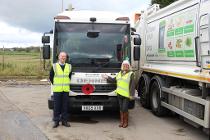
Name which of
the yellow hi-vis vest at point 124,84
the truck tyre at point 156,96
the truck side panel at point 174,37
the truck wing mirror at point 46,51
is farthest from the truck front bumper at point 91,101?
the truck side panel at point 174,37

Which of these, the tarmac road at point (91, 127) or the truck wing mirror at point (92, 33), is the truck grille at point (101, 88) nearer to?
the tarmac road at point (91, 127)

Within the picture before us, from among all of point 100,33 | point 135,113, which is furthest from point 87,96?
point 135,113

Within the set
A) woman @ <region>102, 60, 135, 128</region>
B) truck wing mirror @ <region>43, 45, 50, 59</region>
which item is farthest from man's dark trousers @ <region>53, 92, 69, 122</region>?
woman @ <region>102, 60, 135, 128</region>

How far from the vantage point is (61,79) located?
8922 millimetres

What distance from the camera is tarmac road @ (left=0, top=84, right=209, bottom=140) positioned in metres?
7.97

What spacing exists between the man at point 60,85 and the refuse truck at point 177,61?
211 centimetres

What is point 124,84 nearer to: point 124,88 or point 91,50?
point 124,88

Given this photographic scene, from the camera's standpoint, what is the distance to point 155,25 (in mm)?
11492

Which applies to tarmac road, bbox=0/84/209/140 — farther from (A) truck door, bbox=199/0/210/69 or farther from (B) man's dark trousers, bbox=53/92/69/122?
(A) truck door, bbox=199/0/210/69

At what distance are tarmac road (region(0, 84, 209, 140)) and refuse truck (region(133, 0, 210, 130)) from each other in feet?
1.36

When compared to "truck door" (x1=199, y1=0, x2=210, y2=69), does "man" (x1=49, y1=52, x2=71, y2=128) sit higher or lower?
lower

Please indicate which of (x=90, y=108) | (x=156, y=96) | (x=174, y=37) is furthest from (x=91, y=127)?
(x=174, y=37)

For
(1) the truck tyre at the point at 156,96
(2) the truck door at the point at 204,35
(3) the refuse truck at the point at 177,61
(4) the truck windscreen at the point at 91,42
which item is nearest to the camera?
(2) the truck door at the point at 204,35

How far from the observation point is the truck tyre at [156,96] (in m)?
10.3
